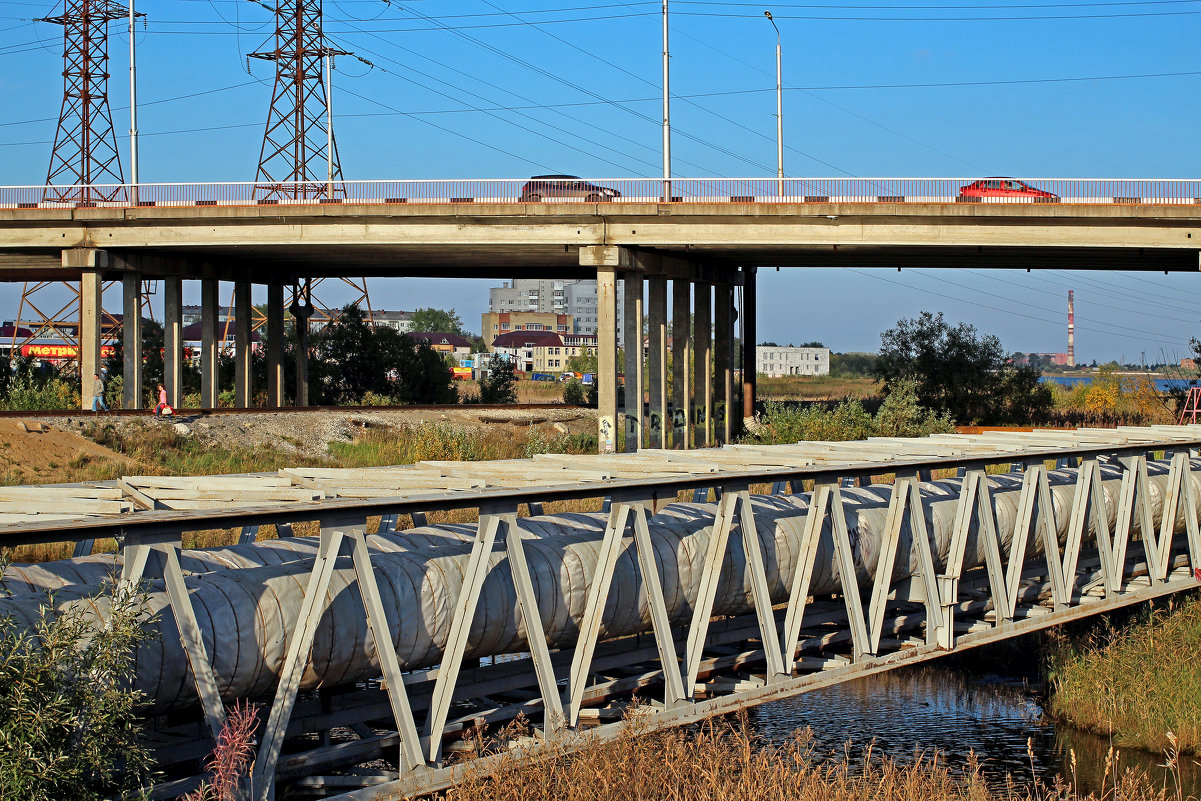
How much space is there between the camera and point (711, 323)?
47938mm

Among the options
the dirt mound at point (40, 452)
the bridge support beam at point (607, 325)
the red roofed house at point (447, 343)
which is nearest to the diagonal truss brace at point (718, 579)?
the dirt mound at point (40, 452)

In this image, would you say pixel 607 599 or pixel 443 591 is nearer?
pixel 443 591

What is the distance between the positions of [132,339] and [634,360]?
19766 mm

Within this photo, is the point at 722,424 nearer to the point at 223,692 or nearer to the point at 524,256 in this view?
the point at 524,256

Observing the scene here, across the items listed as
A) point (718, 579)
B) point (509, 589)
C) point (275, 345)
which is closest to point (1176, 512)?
point (718, 579)

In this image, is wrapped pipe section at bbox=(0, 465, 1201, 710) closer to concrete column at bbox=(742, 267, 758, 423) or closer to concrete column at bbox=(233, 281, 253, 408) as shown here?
concrete column at bbox=(742, 267, 758, 423)

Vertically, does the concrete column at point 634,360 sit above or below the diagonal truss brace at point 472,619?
above

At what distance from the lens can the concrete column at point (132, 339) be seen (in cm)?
4303

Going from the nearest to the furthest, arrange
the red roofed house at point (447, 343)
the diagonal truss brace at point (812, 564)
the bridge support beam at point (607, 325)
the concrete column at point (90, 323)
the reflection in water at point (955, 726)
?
the diagonal truss brace at point (812, 564), the reflection in water at point (955, 726), the bridge support beam at point (607, 325), the concrete column at point (90, 323), the red roofed house at point (447, 343)

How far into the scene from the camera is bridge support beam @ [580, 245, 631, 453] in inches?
A: 1564

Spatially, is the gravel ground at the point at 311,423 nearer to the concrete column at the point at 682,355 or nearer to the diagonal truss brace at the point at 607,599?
the concrete column at the point at 682,355

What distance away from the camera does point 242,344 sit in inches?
1997

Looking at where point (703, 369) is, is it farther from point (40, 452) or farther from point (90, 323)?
point (40, 452)

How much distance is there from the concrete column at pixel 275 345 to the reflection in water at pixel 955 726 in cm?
4039
